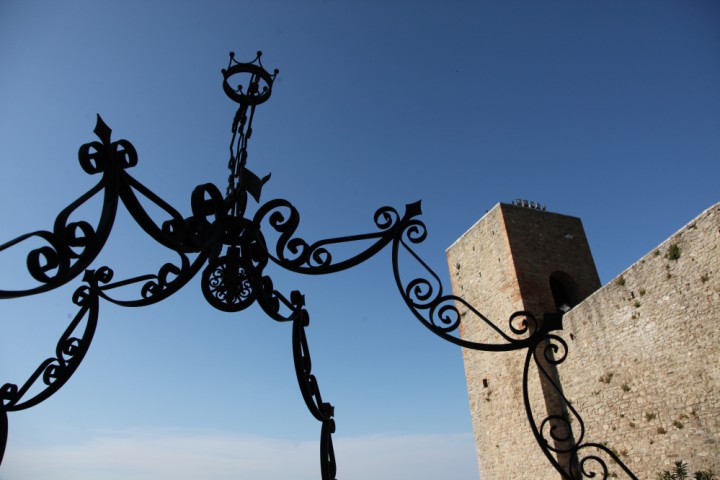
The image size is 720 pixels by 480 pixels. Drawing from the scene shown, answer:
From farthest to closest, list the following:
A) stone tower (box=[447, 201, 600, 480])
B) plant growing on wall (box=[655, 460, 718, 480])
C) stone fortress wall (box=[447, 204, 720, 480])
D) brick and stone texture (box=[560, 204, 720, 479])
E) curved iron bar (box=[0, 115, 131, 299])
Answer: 1. stone tower (box=[447, 201, 600, 480])
2. stone fortress wall (box=[447, 204, 720, 480])
3. brick and stone texture (box=[560, 204, 720, 479])
4. plant growing on wall (box=[655, 460, 718, 480])
5. curved iron bar (box=[0, 115, 131, 299])

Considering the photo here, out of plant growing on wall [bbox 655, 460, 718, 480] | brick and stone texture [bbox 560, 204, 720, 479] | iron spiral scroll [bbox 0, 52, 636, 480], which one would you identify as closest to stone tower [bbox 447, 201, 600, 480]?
brick and stone texture [bbox 560, 204, 720, 479]

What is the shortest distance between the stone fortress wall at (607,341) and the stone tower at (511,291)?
4 centimetres

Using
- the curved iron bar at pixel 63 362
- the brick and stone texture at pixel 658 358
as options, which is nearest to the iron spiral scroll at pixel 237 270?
the curved iron bar at pixel 63 362

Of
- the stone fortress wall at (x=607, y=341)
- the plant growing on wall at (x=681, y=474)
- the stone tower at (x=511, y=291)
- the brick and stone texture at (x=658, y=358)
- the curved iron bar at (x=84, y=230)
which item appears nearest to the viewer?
the curved iron bar at (x=84, y=230)

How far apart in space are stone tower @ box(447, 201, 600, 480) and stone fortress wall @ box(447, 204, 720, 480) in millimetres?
38

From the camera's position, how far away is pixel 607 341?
11523 mm

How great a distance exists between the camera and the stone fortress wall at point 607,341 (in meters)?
9.16

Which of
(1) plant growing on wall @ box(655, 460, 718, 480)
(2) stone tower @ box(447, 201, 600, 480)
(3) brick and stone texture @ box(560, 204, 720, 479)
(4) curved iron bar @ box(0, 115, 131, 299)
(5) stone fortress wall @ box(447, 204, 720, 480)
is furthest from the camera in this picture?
(2) stone tower @ box(447, 201, 600, 480)

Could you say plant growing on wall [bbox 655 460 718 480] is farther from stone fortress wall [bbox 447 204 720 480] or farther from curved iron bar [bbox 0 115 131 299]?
curved iron bar [bbox 0 115 131 299]

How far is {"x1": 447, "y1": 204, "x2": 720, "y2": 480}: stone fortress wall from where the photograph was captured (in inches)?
361

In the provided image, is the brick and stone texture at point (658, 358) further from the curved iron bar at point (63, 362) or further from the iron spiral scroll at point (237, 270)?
the curved iron bar at point (63, 362)

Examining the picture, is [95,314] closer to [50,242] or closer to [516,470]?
[50,242]

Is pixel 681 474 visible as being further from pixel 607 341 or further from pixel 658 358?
pixel 607 341

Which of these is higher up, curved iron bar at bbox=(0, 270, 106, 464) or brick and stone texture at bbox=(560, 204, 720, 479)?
brick and stone texture at bbox=(560, 204, 720, 479)
